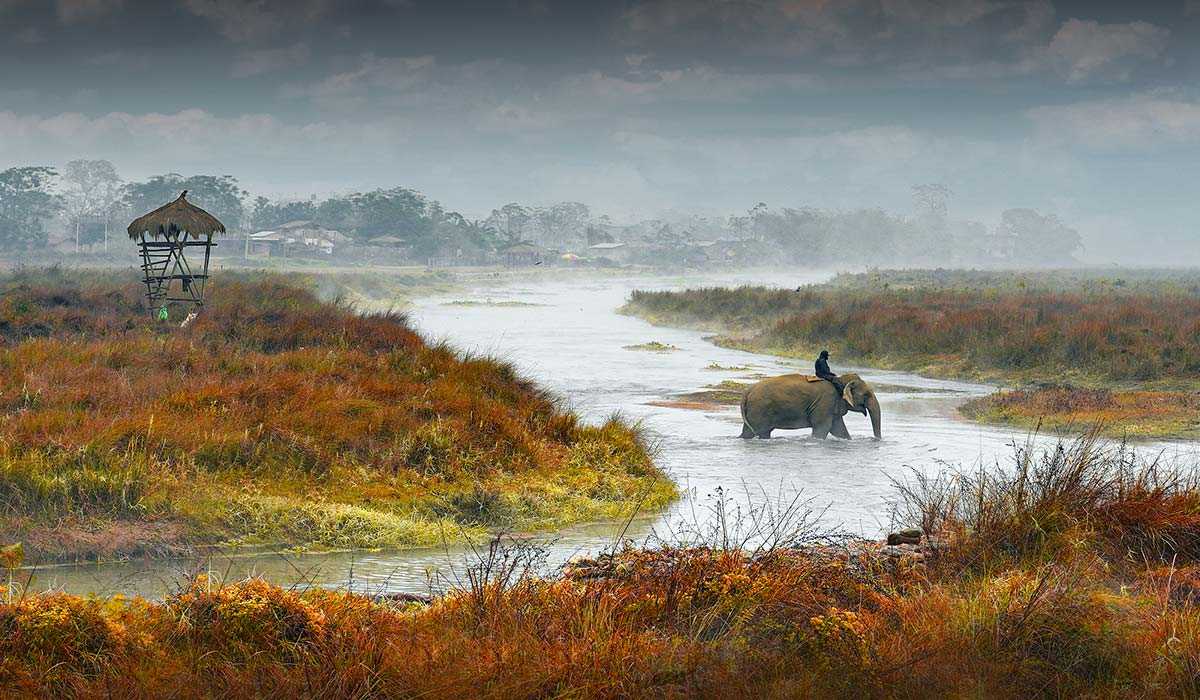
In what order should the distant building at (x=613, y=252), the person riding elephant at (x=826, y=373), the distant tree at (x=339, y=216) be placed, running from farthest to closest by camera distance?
1. the distant building at (x=613, y=252)
2. the distant tree at (x=339, y=216)
3. the person riding elephant at (x=826, y=373)

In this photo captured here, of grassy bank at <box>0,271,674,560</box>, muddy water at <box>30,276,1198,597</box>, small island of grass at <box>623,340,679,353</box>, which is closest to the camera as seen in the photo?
muddy water at <box>30,276,1198,597</box>

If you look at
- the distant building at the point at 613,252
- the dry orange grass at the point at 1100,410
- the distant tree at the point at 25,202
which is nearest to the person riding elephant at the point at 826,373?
the dry orange grass at the point at 1100,410

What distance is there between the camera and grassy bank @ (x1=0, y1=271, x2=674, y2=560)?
38.0ft

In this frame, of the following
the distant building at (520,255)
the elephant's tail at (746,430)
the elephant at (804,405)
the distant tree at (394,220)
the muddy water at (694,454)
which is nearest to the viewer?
the muddy water at (694,454)

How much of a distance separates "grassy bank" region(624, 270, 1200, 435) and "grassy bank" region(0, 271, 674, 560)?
1069 cm

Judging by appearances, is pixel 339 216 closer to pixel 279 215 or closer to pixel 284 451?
pixel 279 215

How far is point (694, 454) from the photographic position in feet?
60.9

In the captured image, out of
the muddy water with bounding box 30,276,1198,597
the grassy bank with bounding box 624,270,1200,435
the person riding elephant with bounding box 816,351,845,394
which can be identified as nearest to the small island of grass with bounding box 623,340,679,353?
the muddy water with bounding box 30,276,1198,597

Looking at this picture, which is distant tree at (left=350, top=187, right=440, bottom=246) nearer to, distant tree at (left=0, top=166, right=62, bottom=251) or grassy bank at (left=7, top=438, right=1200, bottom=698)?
distant tree at (left=0, top=166, right=62, bottom=251)

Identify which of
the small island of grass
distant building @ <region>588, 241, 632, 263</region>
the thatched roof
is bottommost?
the small island of grass

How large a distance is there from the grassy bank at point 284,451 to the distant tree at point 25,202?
121666 mm

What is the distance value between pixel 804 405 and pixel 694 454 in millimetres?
2624

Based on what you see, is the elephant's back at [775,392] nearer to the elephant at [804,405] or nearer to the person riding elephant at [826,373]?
the elephant at [804,405]

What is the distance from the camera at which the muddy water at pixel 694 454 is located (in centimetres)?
1069
